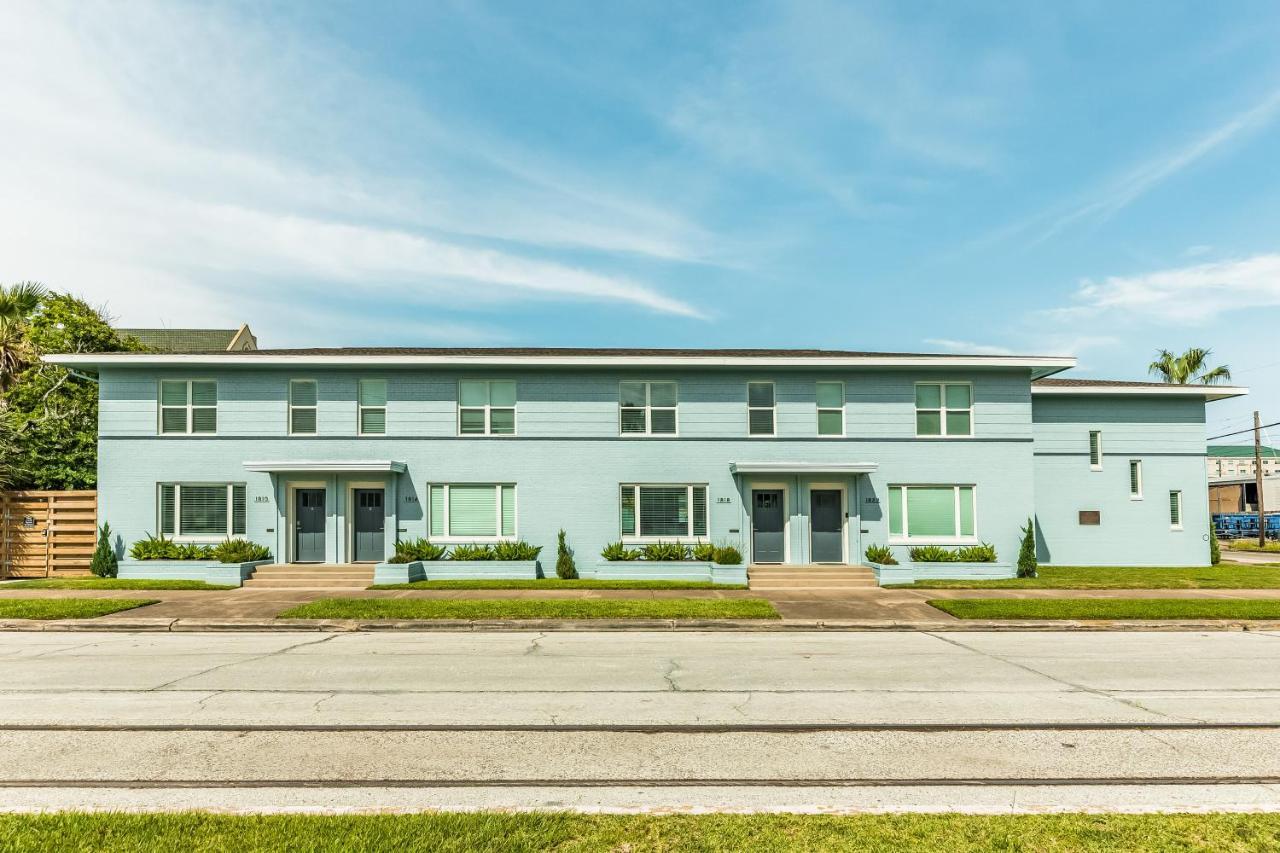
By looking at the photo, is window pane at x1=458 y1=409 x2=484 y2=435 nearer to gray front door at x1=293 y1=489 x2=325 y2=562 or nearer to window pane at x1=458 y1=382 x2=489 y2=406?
window pane at x1=458 y1=382 x2=489 y2=406

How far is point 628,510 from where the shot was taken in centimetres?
2250

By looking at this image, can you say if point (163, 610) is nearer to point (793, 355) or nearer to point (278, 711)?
point (278, 711)

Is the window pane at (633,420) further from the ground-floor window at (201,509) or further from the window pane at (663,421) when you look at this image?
the ground-floor window at (201,509)

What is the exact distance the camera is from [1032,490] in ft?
75.6

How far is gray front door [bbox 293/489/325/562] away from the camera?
2222 centimetres

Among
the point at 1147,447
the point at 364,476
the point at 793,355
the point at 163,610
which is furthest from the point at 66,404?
the point at 1147,447

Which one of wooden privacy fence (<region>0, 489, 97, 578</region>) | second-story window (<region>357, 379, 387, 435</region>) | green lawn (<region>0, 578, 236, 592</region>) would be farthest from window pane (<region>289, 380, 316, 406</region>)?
wooden privacy fence (<region>0, 489, 97, 578</region>)

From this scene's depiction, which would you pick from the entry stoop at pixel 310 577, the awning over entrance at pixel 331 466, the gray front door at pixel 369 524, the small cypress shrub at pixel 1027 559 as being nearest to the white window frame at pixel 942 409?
the small cypress shrub at pixel 1027 559

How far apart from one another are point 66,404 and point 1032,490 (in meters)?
28.3

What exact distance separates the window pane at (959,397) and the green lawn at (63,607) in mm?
19926

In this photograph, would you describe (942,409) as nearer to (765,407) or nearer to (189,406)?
(765,407)

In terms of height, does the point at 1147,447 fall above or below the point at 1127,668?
above

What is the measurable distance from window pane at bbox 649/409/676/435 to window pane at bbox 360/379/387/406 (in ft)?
23.9

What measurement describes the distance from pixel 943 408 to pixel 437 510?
46.4 ft
